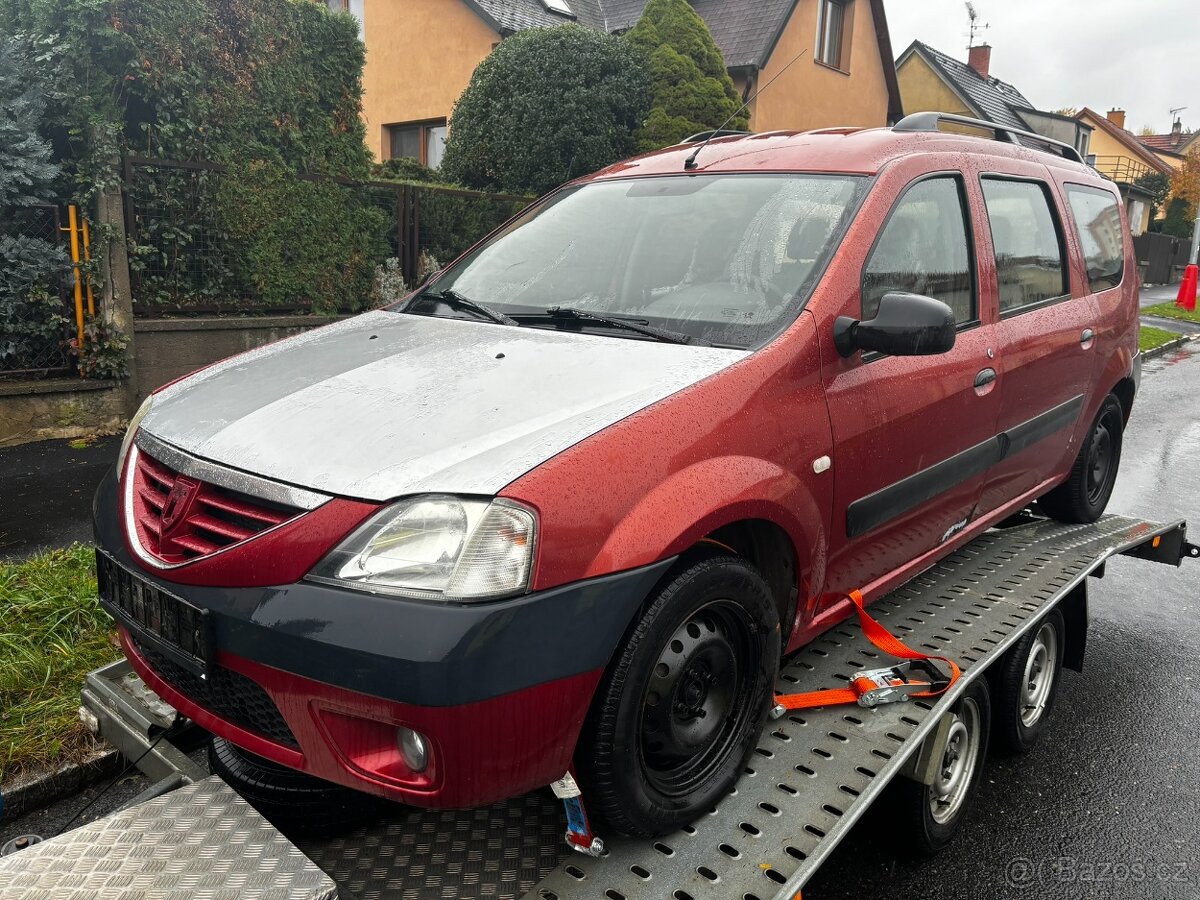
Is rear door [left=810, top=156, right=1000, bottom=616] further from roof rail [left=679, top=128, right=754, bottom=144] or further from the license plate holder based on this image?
the license plate holder

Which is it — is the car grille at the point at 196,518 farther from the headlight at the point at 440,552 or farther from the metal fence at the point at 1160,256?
the metal fence at the point at 1160,256

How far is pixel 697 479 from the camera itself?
2.18 meters

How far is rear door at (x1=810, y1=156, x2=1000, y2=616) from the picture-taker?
2.75m

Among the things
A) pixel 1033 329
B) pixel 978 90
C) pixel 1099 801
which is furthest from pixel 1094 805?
pixel 978 90

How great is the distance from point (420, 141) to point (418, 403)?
63.2ft

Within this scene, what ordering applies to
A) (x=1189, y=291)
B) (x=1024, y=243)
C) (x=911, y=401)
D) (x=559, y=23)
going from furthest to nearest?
(x=1189, y=291)
(x=559, y=23)
(x=1024, y=243)
(x=911, y=401)

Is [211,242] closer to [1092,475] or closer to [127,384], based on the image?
[127,384]

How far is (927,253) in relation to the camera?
320 centimetres

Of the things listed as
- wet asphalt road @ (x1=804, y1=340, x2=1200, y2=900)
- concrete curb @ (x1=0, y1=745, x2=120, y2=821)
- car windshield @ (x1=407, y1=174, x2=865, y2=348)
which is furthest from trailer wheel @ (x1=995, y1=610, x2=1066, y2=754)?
concrete curb @ (x1=0, y1=745, x2=120, y2=821)

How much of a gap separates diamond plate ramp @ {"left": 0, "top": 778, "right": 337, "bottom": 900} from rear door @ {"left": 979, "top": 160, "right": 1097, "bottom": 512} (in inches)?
110

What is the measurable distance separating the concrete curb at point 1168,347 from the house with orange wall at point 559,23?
26.0 feet

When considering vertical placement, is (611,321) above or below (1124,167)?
below

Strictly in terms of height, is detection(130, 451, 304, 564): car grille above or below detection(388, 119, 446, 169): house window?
below

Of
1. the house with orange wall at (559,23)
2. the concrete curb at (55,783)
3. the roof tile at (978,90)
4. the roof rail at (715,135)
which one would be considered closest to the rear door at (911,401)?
the roof rail at (715,135)
